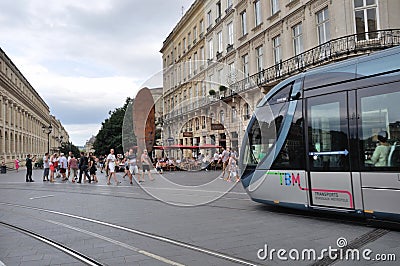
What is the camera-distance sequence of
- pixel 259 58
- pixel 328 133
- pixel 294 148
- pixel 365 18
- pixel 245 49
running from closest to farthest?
pixel 328 133, pixel 294 148, pixel 365 18, pixel 259 58, pixel 245 49

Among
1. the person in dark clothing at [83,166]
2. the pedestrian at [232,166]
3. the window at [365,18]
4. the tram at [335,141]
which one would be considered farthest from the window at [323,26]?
the person in dark clothing at [83,166]

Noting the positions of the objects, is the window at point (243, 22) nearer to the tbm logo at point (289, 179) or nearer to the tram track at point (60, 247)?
the tbm logo at point (289, 179)

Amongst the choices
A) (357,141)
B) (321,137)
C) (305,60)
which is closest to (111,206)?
(321,137)

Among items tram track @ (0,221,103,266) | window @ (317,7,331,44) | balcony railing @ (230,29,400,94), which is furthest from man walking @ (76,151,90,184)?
window @ (317,7,331,44)

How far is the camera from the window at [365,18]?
1806 cm

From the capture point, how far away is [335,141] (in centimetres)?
675

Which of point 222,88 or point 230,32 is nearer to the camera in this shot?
point 222,88

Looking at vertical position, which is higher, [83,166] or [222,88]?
[222,88]

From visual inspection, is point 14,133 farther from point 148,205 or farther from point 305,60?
point 148,205

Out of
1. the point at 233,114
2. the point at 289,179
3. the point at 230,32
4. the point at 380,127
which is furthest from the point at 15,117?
the point at 380,127

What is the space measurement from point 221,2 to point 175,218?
3047 cm

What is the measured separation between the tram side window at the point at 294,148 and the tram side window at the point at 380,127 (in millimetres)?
1269

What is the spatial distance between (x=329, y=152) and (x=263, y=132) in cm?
174

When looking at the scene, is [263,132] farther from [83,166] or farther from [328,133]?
[83,166]
